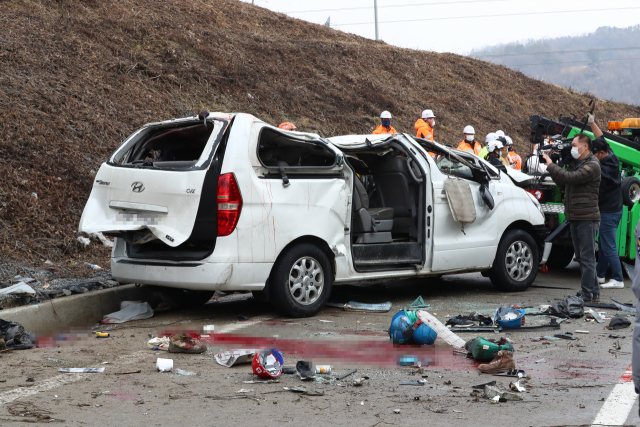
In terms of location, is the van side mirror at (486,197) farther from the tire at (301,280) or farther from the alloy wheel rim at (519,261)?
the tire at (301,280)

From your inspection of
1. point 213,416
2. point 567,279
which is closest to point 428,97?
point 567,279

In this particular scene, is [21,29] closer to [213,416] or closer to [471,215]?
[471,215]

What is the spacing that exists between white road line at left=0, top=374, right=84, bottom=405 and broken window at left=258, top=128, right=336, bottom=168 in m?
2.73

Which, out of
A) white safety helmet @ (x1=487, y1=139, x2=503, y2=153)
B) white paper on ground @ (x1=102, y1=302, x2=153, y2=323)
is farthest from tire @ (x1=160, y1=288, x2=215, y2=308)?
white safety helmet @ (x1=487, y1=139, x2=503, y2=153)

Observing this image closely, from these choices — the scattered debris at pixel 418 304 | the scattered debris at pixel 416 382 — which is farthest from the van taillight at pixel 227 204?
the scattered debris at pixel 418 304

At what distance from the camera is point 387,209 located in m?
8.09

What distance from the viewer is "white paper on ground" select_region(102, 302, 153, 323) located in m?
6.86

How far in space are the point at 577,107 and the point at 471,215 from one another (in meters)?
27.4

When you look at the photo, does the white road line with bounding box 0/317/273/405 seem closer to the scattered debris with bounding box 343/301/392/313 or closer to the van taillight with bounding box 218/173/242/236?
the van taillight with bounding box 218/173/242/236

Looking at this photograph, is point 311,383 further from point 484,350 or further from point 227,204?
point 227,204

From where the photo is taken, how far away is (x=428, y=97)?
26.5 m

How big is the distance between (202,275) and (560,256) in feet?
21.6

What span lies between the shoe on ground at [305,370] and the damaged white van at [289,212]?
1.54m

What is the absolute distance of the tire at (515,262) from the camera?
8.63 metres
